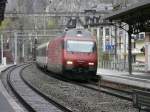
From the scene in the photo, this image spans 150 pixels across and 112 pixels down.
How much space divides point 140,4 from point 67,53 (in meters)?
A: 5.67

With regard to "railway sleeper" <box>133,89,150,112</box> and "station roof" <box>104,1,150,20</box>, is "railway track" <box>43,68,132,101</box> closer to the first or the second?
"station roof" <box>104,1,150,20</box>

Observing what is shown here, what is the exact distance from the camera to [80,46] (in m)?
33.3

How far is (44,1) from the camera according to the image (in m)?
142

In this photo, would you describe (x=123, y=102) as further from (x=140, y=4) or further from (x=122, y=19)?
(x=122, y=19)

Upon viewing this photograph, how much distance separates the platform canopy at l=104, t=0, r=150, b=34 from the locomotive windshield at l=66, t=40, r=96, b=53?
3340 millimetres

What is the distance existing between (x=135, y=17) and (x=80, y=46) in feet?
19.4

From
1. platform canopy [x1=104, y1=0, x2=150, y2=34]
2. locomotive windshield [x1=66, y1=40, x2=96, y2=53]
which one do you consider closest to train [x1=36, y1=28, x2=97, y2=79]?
locomotive windshield [x1=66, y1=40, x2=96, y2=53]

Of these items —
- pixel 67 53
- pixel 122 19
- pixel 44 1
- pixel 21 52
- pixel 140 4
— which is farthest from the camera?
pixel 44 1

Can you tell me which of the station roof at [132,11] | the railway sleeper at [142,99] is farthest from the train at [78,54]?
the railway sleeper at [142,99]

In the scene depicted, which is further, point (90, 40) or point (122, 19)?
point (122, 19)

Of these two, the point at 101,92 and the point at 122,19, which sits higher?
→ the point at 122,19

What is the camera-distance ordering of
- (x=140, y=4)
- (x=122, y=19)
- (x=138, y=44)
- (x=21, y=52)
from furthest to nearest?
(x=21, y=52), (x=138, y=44), (x=122, y=19), (x=140, y=4)

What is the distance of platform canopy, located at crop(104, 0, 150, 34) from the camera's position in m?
34.0

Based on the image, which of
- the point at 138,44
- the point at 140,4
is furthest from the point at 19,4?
the point at 140,4
